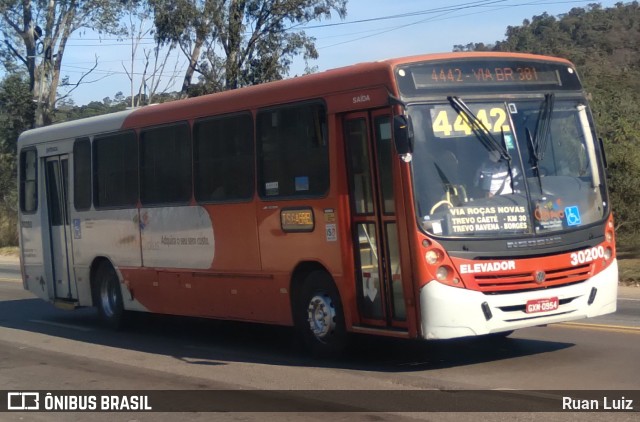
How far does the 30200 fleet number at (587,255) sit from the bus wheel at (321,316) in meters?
2.52

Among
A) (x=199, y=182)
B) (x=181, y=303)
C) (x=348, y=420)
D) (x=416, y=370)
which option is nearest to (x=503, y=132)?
(x=416, y=370)

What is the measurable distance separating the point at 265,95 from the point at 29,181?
673 cm

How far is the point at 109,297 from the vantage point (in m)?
14.8

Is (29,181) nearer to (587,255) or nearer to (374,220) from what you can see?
(374,220)

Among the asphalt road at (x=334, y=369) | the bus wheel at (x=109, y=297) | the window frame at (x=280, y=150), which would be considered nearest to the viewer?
the asphalt road at (x=334, y=369)

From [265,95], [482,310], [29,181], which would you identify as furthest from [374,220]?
[29,181]

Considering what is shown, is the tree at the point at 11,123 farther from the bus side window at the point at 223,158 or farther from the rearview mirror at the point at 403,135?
the rearview mirror at the point at 403,135

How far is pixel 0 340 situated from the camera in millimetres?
13727

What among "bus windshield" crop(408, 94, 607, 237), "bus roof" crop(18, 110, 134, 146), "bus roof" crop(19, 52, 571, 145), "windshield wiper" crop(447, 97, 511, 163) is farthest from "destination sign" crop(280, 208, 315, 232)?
"bus roof" crop(18, 110, 134, 146)

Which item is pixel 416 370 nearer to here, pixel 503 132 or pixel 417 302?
pixel 417 302

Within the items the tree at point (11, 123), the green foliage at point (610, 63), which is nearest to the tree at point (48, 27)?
the tree at point (11, 123)

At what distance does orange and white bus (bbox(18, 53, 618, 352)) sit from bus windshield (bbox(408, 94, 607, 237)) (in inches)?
0.6

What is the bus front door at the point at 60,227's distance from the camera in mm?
15445

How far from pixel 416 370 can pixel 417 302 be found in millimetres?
968
